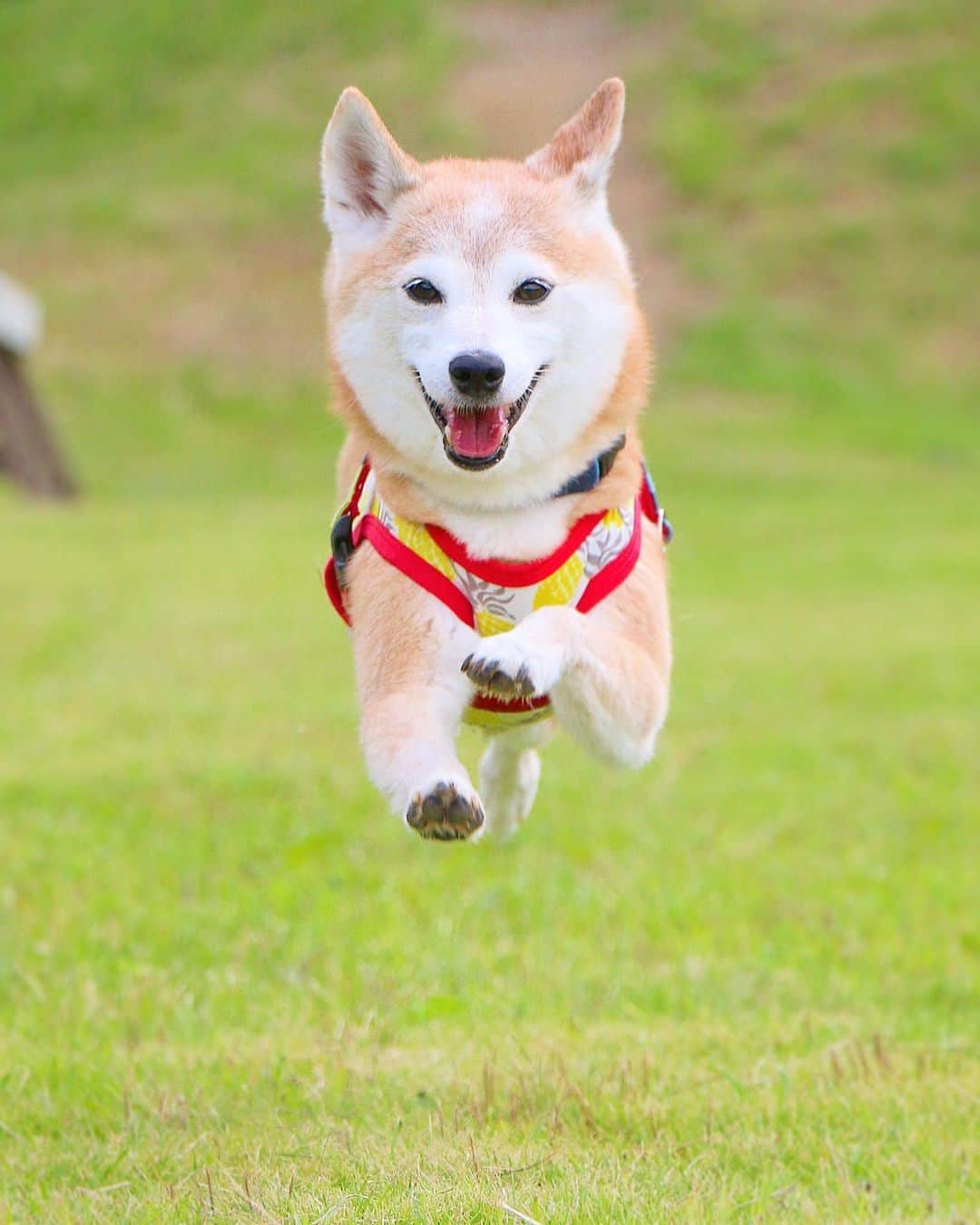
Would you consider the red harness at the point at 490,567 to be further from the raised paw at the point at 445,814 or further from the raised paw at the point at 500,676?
the raised paw at the point at 445,814

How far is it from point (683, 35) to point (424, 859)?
34.4 metres

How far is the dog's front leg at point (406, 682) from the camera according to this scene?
363 centimetres

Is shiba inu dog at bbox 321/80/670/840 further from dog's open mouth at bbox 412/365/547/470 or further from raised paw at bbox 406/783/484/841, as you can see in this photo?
raised paw at bbox 406/783/484/841

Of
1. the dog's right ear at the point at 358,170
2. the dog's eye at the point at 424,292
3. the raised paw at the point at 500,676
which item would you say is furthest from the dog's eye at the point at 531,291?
the raised paw at the point at 500,676

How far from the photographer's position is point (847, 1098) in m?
4.93

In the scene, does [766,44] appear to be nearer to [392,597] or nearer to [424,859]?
[424,859]

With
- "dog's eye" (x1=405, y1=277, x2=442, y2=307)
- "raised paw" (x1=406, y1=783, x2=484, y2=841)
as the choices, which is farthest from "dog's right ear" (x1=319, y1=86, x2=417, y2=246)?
"raised paw" (x1=406, y1=783, x2=484, y2=841)

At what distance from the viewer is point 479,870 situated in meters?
7.44

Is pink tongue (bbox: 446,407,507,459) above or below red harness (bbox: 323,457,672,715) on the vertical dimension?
above

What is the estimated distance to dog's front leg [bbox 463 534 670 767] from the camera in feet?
11.7

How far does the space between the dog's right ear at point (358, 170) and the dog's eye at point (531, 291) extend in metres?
0.40

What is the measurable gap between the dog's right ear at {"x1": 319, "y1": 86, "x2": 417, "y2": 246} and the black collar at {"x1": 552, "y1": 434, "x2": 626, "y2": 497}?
0.71m

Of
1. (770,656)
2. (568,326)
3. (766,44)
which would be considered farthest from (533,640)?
(766,44)

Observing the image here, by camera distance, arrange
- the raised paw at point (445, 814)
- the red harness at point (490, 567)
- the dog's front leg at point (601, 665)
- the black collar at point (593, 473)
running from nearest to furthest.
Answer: the raised paw at point (445, 814) < the dog's front leg at point (601, 665) < the red harness at point (490, 567) < the black collar at point (593, 473)
